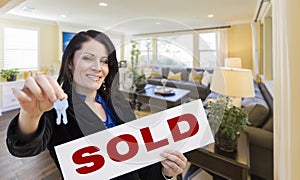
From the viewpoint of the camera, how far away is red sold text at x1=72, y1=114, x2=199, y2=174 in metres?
0.42

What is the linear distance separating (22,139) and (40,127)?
0.05 m

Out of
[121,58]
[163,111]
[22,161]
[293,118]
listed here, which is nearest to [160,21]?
[121,58]

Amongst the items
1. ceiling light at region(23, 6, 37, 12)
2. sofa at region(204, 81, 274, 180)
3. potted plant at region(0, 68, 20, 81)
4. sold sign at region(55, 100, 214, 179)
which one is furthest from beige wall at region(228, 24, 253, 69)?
potted plant at region(0, 68, 20, 81)

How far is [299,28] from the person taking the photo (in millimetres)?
559

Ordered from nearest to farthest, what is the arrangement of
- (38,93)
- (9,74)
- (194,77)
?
1. (38,93)
2. (194,77)
3. (9,74)

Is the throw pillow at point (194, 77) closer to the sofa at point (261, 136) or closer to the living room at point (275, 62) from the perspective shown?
the living room at point (275, 62)

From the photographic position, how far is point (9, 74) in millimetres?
3553

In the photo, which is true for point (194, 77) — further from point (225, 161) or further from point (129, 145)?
point (225, 161)

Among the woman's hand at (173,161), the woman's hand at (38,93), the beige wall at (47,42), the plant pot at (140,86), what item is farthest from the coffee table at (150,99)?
the beige wall at (47,42)

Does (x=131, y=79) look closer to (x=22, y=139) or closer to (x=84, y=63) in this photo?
(x=84, y=63)

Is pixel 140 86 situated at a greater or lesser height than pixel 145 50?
lesser

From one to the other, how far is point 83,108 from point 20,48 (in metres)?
4.25

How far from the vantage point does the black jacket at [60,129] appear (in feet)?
1.35

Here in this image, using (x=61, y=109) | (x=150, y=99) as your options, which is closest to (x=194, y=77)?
(x=150, y=99)
